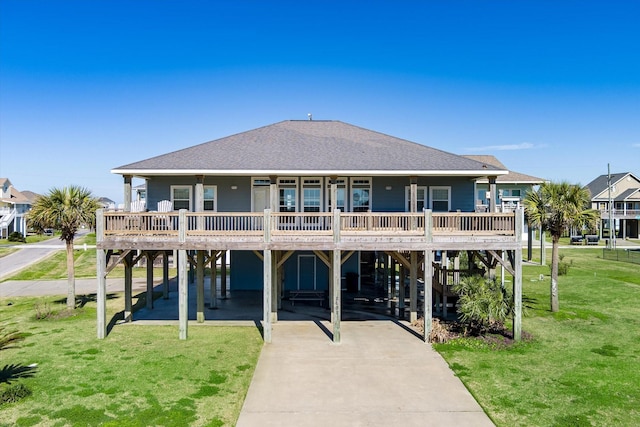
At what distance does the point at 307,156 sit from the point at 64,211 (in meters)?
9.72

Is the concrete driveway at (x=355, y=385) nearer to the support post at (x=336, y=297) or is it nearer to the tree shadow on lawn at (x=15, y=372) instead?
the support post at (x=336, y=297)

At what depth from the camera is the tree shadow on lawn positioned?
10461 millimetres

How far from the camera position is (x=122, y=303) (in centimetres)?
2041

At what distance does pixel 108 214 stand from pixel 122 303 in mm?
7557

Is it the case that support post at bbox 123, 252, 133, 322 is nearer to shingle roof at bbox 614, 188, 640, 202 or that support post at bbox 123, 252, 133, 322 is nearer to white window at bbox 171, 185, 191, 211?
white window at bbox 171, 185, 191, 211

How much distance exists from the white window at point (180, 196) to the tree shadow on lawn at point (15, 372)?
29.4ft

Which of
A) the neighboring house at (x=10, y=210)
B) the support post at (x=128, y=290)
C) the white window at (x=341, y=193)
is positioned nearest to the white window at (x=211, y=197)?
the support post at (x=128, y=290)

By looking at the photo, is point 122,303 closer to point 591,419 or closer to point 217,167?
point 217,167

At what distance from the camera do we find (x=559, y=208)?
56.2ft

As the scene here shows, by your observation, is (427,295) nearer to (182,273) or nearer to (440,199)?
(440,199)

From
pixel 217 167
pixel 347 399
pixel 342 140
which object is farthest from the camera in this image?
pixel 342 140

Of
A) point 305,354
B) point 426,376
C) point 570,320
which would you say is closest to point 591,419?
point 426,376

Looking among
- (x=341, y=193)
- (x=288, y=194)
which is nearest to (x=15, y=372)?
(x=288, y=194)

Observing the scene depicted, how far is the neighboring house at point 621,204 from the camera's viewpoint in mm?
56912
